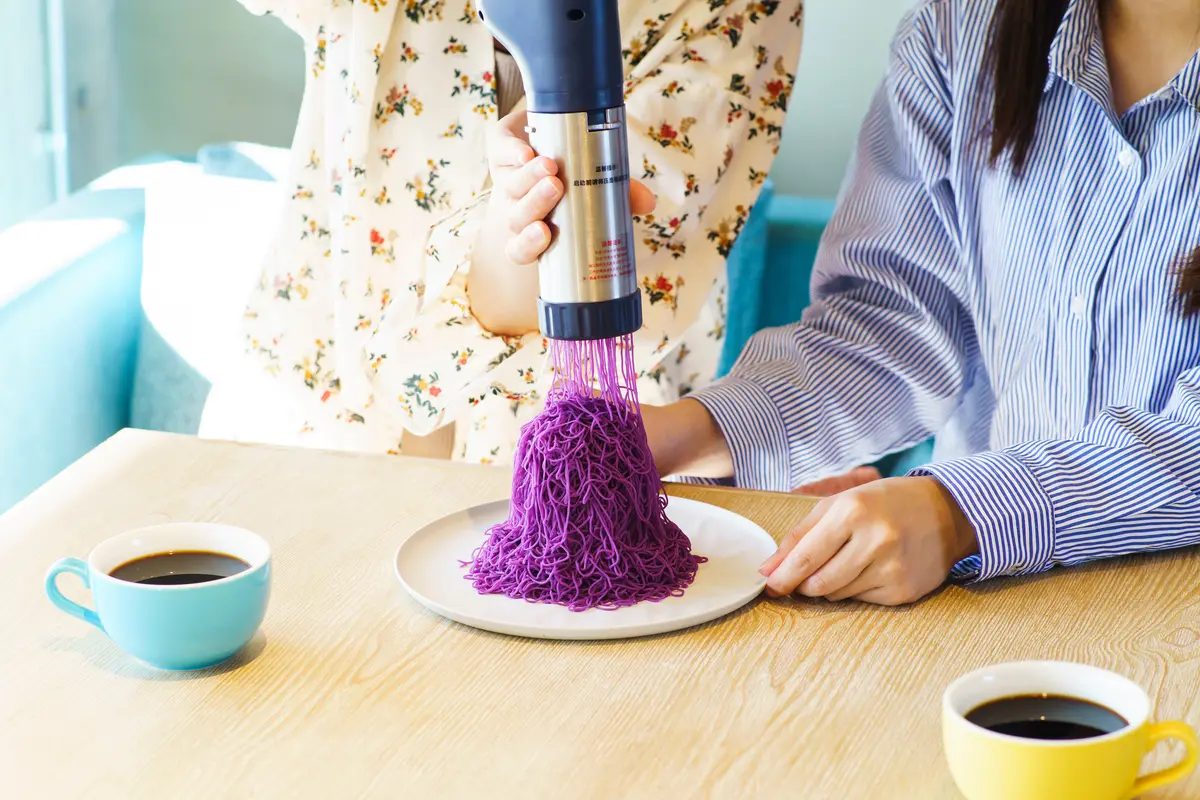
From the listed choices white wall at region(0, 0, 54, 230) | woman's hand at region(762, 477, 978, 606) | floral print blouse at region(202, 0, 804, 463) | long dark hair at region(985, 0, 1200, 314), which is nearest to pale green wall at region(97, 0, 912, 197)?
white wall at region(0, 0, 54, 230)

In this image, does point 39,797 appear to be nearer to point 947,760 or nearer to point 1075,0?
point 947,760

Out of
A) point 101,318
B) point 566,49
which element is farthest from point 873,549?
point 101,318

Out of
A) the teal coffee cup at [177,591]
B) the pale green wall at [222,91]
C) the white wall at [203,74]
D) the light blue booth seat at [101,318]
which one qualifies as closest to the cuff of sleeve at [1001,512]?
the teal coffee cup at [177,591]

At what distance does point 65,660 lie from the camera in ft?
2.75

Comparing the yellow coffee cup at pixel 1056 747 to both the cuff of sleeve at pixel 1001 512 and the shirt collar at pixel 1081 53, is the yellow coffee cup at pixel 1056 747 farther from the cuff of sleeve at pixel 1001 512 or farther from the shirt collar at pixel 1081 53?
the shirt collar at pixel 1081 53

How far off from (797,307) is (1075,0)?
1.13 metres

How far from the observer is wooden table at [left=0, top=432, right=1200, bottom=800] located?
0.71 m

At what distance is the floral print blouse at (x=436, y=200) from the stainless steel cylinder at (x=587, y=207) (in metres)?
0.41

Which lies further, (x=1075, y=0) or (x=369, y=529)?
(x=1075, y=0)

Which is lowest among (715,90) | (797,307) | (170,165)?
(797,307)

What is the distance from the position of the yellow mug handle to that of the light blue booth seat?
1.46 meters

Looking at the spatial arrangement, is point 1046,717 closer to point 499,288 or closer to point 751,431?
point 751,431

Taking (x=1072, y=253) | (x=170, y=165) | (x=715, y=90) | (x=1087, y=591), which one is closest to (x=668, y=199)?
(x=715, y=90)

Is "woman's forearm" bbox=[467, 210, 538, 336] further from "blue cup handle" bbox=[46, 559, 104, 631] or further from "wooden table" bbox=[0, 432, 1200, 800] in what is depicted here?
"blue cup handle" bbox=[46, 559, 104, 631]
